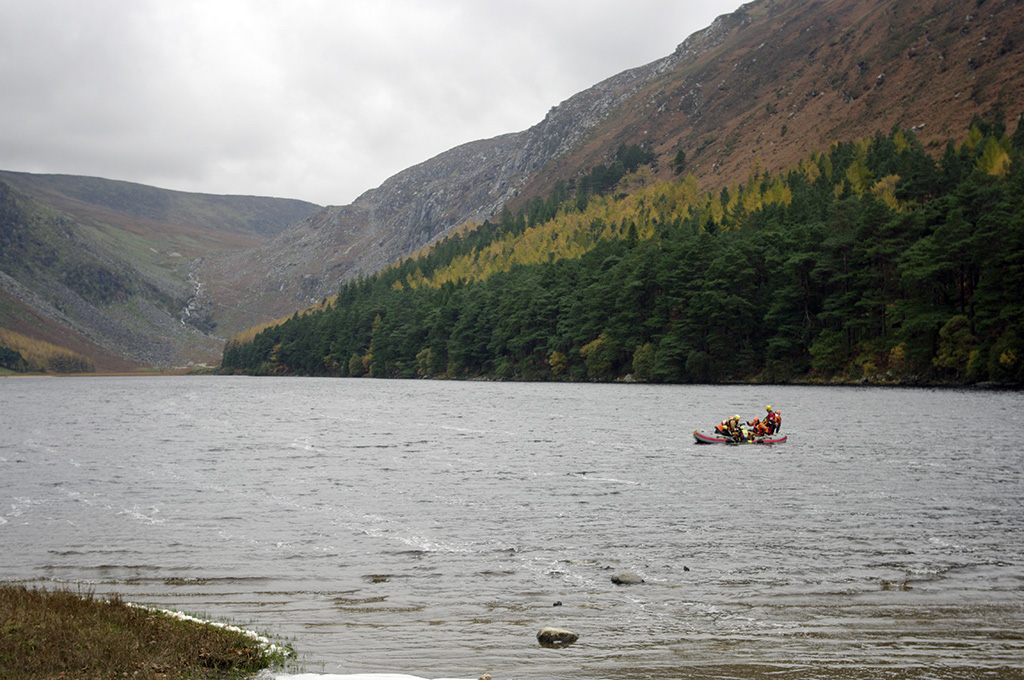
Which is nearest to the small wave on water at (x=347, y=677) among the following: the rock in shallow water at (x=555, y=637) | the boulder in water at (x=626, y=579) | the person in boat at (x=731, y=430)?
the rock in shallow water at (x=555, y=637)

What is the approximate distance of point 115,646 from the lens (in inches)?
554

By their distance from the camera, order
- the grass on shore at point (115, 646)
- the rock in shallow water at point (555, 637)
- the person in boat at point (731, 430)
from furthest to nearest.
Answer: the person in boat at point (731, 430) < the rock in shallow water at point (555, 637) < the grass on shore at point (115, 646)

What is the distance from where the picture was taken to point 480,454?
55.8 metres

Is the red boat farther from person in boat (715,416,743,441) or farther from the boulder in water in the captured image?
the boulder in water

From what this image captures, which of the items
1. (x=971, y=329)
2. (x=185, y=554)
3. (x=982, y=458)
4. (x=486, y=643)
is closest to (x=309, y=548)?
(x=185, y=554)

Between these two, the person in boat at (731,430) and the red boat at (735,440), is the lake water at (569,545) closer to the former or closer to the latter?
the red boat at (735,440)

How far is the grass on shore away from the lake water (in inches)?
62.0

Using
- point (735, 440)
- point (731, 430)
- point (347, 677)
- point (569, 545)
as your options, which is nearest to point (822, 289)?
point (731, 430)

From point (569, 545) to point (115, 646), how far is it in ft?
53.8

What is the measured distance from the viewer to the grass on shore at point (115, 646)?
43.5ft

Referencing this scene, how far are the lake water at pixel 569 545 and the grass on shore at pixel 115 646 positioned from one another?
5.17ft

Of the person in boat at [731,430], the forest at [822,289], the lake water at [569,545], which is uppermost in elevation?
the forest at [822,289]

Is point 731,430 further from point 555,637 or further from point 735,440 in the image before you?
point 555,637

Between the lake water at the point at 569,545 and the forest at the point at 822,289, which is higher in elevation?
the forest at the point at 822,289
